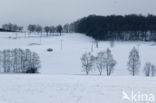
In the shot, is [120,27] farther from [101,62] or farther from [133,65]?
[133,65]

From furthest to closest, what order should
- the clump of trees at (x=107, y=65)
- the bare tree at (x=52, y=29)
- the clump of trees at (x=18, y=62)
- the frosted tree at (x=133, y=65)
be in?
the bare tree at (x=52, y=29)
the clump of trees at (x=18, y=62)
the frosted tree at (x=133, y=65)
the clump of trees at (x=107, y=65)

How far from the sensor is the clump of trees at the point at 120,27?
4365 inches

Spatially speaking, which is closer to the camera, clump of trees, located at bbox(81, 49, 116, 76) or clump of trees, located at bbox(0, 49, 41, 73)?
clump of trees, located at bbox(81, 49, 116, 76)

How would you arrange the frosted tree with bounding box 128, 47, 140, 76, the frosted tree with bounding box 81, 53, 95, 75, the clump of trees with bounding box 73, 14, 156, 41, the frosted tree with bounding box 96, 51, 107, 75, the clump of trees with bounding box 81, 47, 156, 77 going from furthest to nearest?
1. the clump of trees with bounding box 73, 14, 156, 41
2. the frosted tree with bounding box 96, 51, 107, 75
3. the frosted tree with bounding box 81, 53, 95, 75
4. the frosted tree with bounding box 128, 47, 140, 76
5. the clump of trees with bounding box 81, 47, 156, 77

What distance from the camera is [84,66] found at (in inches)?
1796

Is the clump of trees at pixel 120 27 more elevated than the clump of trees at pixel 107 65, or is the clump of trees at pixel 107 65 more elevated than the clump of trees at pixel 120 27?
the clump of trees at pixel 120 27

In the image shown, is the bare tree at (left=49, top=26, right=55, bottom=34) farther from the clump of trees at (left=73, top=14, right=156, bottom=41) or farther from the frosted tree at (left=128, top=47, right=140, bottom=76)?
the frosted tree at (left=128, top=47, right=140, bottom=76)

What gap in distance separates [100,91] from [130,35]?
324 feet

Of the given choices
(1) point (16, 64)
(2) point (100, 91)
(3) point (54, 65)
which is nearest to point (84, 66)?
(3) point (54, 65)

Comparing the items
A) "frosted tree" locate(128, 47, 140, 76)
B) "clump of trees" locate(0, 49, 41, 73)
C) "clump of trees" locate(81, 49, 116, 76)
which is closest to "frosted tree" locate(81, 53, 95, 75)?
"clump of trees" locate(81, 49, 116, 76)

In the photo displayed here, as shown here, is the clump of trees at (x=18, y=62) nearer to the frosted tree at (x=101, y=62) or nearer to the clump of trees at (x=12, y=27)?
the frosted tree at (x=101, y=62)

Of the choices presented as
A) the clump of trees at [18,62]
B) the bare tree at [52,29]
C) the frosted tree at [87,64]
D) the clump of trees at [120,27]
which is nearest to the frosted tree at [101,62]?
the frosted tree at [87,64]

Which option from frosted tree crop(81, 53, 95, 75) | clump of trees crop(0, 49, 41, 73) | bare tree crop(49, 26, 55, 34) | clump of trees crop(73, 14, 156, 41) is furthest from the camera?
bare tree crop(49, 26, 55, 34)

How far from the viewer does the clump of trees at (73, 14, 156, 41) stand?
4365 inches
